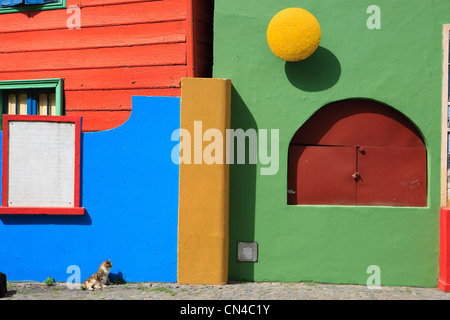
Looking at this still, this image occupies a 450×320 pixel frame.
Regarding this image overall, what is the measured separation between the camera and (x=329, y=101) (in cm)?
596

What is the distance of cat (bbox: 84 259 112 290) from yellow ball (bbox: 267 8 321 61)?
3614 mm

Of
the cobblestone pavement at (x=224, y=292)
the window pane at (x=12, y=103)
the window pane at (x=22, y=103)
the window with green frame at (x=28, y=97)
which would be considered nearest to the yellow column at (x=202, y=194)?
A: the cobblestone pavement at (x=224, y=292)

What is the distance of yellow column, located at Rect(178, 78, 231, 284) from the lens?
5738 mm

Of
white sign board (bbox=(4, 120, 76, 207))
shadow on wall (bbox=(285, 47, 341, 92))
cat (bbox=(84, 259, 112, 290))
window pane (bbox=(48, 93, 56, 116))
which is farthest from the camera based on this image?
window pane (bbox=(48, 93, 56, 116))

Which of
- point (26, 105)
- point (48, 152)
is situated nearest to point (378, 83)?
point (48, 152)

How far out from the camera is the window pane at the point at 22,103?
7250mm

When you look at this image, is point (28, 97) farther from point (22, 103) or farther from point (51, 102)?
point (51, 102)

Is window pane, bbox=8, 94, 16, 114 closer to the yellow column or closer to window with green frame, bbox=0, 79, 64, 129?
window with green frame, bbox=0, 79, 64, 129

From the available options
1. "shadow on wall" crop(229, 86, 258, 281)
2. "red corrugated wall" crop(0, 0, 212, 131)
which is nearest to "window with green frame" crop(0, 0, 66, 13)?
"red corrugated wall" crop(0, 0, 212, 131)

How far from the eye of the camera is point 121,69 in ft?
22.3

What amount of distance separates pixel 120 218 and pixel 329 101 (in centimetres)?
326

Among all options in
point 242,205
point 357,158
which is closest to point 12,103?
point 242,205

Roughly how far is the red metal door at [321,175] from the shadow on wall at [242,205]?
0.57 metres

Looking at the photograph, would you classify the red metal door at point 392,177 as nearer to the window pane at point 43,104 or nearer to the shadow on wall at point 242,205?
the shadow on wall at point 242,205
